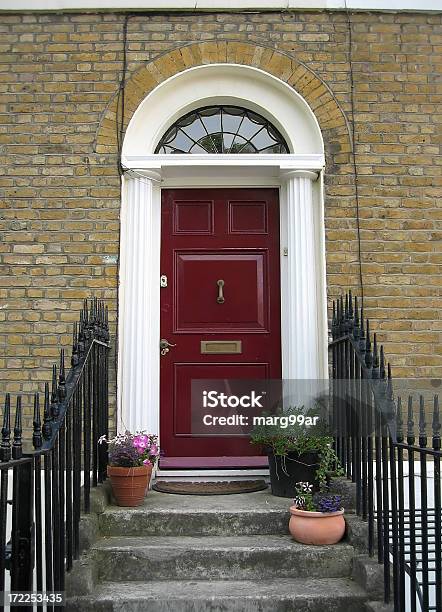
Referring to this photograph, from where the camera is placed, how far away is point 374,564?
3.57m

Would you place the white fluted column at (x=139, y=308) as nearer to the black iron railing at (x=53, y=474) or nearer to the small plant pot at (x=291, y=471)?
the black iron railing at (x=53, y=474)

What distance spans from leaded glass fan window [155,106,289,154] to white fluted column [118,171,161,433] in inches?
17.0

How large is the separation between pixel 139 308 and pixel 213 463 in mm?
1311

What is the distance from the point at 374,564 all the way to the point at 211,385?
2.10 m

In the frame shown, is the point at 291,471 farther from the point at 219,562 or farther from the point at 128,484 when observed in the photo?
the point at 128,484

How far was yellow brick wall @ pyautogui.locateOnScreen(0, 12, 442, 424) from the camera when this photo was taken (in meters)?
5.16

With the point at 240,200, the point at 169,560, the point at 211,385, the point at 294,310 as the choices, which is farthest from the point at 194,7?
the point at 169,560

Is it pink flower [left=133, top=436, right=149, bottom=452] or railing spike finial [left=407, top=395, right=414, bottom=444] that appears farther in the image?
pink flower [left=133, top=436, right=149, bottom=452]

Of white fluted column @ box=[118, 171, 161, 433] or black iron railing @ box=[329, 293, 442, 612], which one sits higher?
white fluted column @ box=[118, 171, 161, 433]

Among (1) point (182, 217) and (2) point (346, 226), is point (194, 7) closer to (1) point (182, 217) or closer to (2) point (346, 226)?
(1) point (182, 217)

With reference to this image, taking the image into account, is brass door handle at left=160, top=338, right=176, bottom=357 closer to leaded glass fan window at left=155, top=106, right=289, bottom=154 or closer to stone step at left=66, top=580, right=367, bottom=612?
leaded glass fan window at left=155, top=106, right=289, bottom=154

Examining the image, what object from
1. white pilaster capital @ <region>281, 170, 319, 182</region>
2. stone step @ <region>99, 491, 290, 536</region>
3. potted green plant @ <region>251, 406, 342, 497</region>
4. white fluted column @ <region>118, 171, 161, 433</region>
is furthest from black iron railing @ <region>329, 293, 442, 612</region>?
white fluted column @ <region>118, 171, 161, 433</region>

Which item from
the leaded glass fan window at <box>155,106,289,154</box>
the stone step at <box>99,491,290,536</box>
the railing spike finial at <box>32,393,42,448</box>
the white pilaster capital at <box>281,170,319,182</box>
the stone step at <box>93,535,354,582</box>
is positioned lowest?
the stone step at <box>93,535,354,582</box>

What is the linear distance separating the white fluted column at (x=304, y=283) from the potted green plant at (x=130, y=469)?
139 cm
